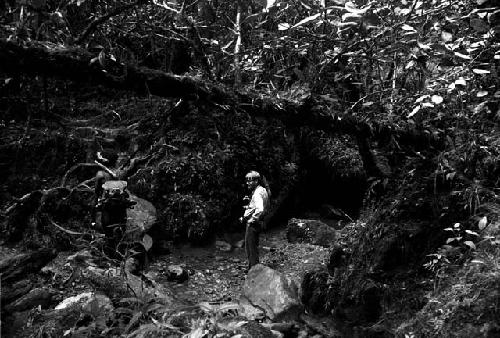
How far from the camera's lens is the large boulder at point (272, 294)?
5.82 meters

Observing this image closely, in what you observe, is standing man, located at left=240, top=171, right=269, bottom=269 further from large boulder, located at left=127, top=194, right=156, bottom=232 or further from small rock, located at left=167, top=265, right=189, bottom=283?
large boulder, located at left=127, top=194, right=156, bottom=232

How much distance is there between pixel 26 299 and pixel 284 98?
3.53m

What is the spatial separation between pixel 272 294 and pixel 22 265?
133 inches

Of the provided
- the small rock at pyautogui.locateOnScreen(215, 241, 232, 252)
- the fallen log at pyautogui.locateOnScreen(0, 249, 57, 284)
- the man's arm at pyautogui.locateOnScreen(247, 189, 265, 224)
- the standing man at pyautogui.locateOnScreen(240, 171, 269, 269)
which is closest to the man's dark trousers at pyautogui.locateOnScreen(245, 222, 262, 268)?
the standing man at pyautogui.locateOnScreen(240, 171, 269, 269)

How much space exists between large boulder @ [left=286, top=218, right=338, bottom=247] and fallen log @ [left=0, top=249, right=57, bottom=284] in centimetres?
608

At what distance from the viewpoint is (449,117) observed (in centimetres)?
521

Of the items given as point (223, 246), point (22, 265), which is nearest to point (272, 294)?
point (22, 265)

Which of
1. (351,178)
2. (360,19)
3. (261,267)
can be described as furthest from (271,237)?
(360,19)

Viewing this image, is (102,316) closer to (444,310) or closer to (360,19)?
(444,310)

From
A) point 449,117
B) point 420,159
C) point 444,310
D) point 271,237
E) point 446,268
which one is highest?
point 449,117

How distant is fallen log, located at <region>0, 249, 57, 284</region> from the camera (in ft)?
14.9

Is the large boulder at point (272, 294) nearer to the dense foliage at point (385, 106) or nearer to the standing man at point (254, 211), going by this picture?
the dense foliage at point (385, 106)

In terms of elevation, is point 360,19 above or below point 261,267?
above

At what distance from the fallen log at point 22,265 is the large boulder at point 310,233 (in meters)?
6.08
